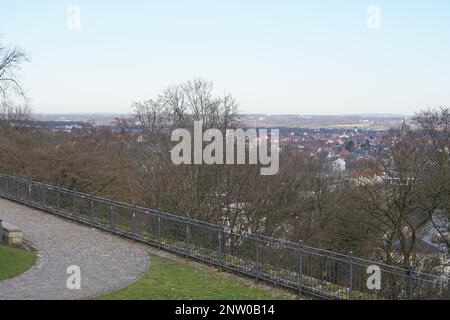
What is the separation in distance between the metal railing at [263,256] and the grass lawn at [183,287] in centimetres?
67

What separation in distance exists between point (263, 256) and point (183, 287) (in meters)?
2.28

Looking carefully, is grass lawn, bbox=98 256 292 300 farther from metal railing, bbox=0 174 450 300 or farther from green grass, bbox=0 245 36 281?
green grass, bbox=0 245 36 281

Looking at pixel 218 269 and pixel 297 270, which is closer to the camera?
pixel 297 270

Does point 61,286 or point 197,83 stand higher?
point 197,83

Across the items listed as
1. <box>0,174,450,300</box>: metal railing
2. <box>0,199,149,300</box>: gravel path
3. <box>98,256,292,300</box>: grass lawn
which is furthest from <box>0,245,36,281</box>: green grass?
<box>0,174,450,300</box>: metal railing

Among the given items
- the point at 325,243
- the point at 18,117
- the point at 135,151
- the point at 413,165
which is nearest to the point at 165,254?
the point at 325,243

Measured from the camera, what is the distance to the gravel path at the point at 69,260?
10.5 meters

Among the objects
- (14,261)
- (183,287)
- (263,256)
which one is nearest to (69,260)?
(14,261)

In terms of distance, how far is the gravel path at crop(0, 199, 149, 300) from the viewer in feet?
34.3

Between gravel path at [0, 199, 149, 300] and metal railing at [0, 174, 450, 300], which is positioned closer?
metal railing at [0, 174, 450, 300]

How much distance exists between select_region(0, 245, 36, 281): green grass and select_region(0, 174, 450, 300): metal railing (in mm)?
3235

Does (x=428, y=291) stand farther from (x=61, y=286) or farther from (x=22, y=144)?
(x=22, y=144)

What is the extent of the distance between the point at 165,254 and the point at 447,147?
19.7 meters
